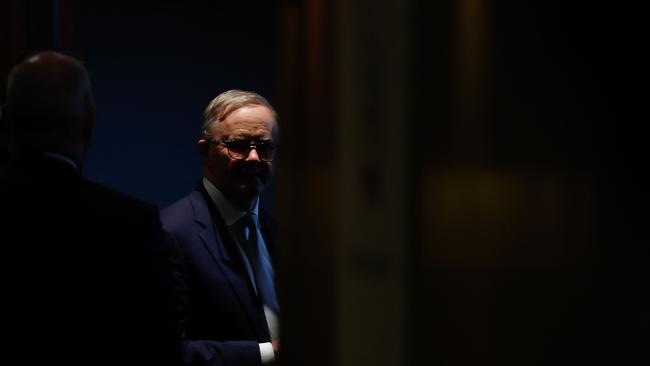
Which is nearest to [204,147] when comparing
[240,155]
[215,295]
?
[240,155]

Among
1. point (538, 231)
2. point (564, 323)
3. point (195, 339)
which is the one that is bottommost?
point (195, 339)

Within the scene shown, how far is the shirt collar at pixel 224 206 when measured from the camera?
246 cm

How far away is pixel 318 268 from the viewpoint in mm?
1383

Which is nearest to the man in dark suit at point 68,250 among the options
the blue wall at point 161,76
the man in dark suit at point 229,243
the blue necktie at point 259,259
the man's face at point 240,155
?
the man in dark suit at point 229,243

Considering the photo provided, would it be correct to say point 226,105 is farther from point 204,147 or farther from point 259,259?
point 259,259

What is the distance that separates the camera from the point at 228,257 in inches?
92.2

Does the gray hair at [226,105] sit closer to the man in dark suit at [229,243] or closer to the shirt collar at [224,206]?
the man in dark suit at [229,243]

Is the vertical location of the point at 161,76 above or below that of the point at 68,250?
above

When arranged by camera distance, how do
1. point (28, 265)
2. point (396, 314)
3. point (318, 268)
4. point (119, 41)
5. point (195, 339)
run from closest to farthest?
point (396, 314), point (318, 268), point (28, 265), point (195, 339), point (119, 41)

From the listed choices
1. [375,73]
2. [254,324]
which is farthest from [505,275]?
[254,324]

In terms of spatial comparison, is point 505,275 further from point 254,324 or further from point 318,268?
point 254,324

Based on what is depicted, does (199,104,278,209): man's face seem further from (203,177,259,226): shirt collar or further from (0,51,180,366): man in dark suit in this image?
(0,51,180,366): man in dark suit

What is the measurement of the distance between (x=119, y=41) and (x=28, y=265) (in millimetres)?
2568

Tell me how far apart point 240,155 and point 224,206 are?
0.48 feet
